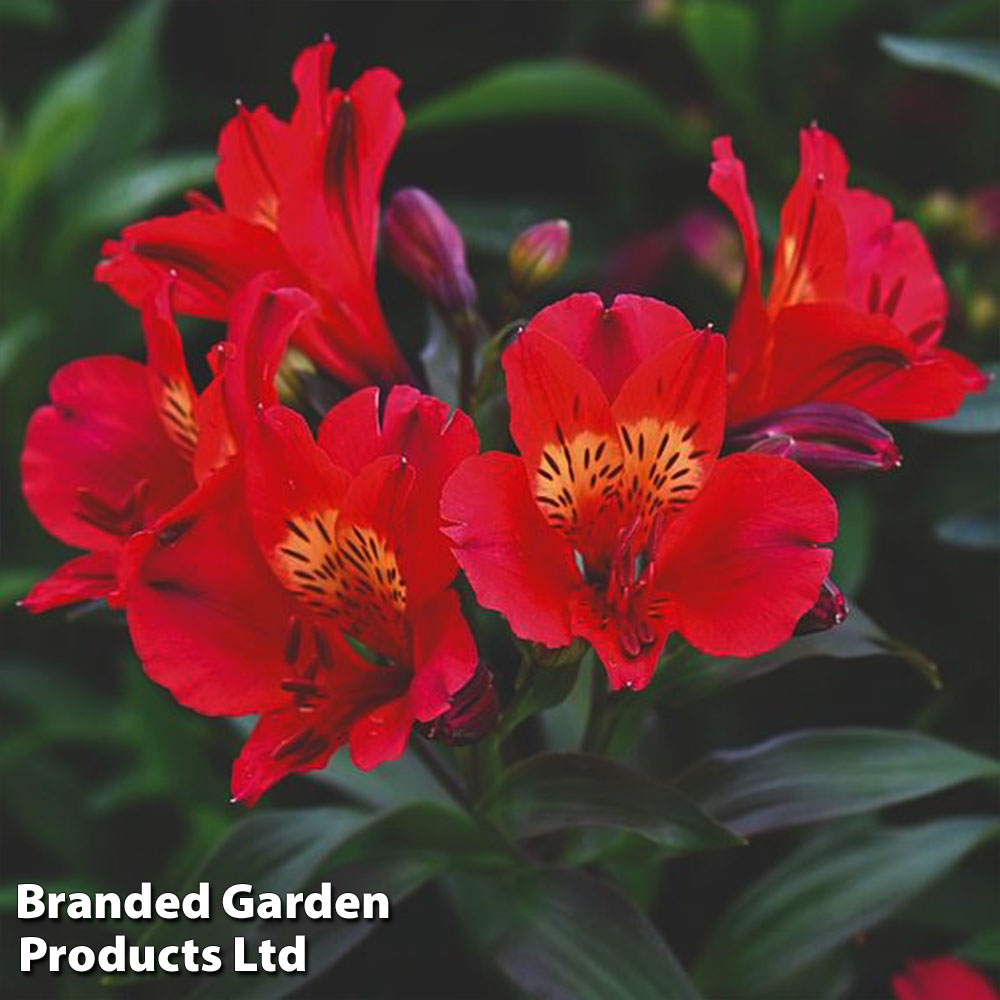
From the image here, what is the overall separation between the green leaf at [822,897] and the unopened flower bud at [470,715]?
393 millimetres

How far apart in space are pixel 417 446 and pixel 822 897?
0.50 metres

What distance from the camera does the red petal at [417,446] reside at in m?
0.77

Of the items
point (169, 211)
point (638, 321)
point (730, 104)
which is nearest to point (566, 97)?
point (730, 104)

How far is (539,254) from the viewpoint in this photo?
979mm

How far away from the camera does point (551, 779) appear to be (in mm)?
924

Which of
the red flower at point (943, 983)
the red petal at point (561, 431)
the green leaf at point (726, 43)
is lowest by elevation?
the red flower at point (943, 983)

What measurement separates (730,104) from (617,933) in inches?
35.8

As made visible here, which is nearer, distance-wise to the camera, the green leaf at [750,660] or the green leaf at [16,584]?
the green leaf at [750,660]

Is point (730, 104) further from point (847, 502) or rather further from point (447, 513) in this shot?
point (447, 513)

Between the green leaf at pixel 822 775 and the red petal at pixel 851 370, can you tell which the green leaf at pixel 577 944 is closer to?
the green leaf at pixel 822 775

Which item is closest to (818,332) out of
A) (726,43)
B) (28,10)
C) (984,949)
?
(984,949)

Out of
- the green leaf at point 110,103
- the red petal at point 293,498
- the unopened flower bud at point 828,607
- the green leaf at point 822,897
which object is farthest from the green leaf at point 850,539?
the green leaf at point 110,103

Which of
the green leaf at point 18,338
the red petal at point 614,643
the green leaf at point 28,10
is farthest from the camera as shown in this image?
the green leaf at point 28,10

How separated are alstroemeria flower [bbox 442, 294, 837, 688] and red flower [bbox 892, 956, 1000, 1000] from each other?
38 centimetres
